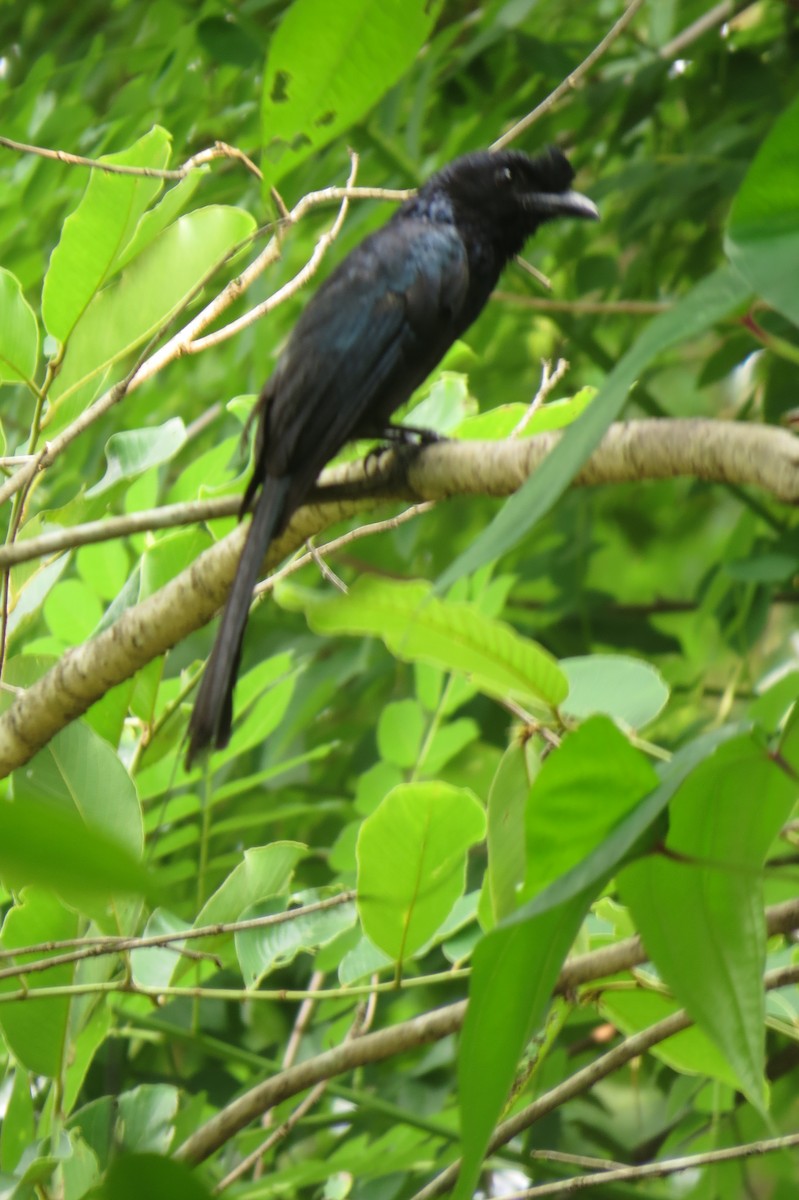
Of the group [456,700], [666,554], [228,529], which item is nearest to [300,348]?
[228,529]

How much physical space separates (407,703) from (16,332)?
2.93ft

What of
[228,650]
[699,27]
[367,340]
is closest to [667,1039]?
[228,650]

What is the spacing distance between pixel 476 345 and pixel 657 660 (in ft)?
3.07

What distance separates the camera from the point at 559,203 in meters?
2.96

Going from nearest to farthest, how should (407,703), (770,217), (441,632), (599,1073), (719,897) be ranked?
(770,217)
(719,897)
(441,632)
(599,1073)
(407,703)

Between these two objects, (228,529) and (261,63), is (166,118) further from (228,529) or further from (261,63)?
(228,529)

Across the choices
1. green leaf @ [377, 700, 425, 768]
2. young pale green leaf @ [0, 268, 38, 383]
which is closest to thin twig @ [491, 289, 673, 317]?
green leaf @ [377, 700, 425, 768]

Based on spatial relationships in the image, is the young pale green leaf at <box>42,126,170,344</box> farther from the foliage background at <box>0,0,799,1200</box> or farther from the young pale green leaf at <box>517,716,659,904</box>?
the young pale green leaf at <box>517,716,659,904</box>

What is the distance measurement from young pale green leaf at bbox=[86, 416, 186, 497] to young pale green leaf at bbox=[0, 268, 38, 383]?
6.8 inches

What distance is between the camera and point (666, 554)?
4.14 metres

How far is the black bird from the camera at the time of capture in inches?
68.0

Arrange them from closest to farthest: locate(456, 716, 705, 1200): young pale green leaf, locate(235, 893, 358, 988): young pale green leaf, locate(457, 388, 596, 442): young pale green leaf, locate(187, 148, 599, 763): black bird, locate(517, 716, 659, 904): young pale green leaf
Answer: locate(456, 716, 705, 1200): young pale green leaf < locate(517, 716, 659, 904): young pale green leaf < locate(235, 893, 358, 988): young pale green leaf < locate(187, 148, 599, 763): black bird < locate(457, 388, 596, 442): young pale green leaf

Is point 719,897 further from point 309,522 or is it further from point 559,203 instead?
point 559,203

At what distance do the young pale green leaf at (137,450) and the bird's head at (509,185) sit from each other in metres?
1.37
